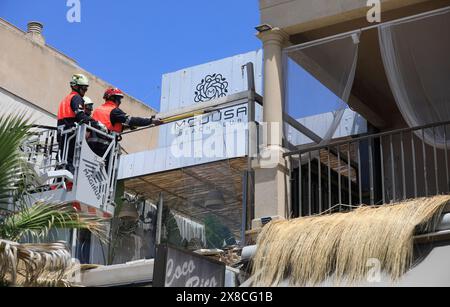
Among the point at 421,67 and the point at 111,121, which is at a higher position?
the point at 421,67

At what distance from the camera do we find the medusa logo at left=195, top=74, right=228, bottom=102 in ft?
61.0

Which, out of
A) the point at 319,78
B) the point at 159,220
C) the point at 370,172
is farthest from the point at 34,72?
the point at 370,172

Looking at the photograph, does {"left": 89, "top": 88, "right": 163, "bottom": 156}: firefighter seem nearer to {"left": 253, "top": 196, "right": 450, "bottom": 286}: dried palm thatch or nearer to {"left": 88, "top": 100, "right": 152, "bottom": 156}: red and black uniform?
{"left": 88, "top": 100, "right": 152, "bottom": 156}: red and black uniform

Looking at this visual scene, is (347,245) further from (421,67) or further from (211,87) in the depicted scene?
(211,87)

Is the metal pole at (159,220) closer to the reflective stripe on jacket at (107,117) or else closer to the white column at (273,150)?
the reflective stripe on jacket at (107,117)

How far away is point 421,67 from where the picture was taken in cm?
1124

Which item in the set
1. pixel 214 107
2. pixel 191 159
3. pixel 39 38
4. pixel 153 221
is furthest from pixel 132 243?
pixel 39 38

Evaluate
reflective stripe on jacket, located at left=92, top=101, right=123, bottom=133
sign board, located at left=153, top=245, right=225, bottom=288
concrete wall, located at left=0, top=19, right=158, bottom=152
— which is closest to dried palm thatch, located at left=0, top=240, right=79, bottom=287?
sign board, located at left=153, top=245, right=225, bottom=288

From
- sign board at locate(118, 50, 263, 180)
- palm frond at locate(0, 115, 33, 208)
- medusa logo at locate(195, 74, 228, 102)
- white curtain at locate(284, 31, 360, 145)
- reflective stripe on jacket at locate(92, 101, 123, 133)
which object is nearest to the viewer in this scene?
palm frond at locate(0, 115, 33, 208)

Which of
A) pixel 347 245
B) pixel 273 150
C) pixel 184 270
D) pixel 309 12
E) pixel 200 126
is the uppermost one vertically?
pixel 200 126

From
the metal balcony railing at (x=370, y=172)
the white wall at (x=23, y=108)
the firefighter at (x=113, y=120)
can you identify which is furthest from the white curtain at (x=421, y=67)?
the white wall at (x=23, y=108)

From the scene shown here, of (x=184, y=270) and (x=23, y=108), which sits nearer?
(x=184, y=270)

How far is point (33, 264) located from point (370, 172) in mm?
4656

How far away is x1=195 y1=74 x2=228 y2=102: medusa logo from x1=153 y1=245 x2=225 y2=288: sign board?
10.1 metres
